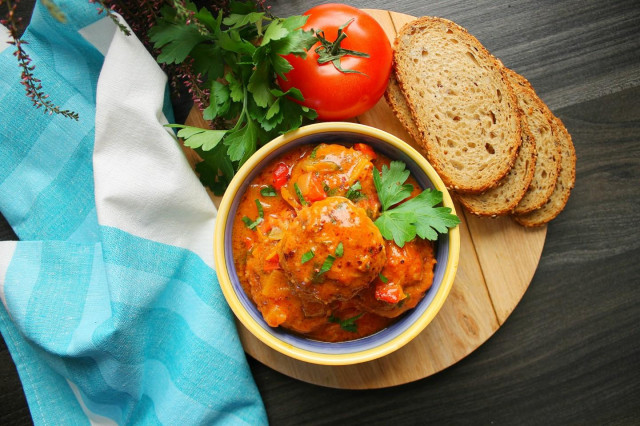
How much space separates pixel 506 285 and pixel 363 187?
1.00 meters

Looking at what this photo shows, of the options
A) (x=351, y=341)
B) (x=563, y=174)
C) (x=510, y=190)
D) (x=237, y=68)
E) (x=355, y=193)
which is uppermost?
(x=237, y=68)

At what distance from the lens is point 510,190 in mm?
2609

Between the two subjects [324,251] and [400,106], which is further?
[400,106]

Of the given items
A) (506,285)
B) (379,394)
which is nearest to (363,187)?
(506,285)

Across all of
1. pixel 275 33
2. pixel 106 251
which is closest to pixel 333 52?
pixel 275 33

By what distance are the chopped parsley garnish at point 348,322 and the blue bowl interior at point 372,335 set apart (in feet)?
0.21

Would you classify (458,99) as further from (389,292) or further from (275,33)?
(389,292)

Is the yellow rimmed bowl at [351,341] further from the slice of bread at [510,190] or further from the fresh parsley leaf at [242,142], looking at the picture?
the slice of bread at [510,190]

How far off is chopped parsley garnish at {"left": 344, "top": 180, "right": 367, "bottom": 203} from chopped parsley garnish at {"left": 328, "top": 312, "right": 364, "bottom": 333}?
0.52 meters

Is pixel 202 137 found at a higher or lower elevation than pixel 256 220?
higher

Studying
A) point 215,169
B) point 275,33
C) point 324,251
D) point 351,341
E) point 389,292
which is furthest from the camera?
point 215,169

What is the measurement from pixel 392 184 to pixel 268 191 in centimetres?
56

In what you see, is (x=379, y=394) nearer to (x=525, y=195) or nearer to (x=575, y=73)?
(x=525, y=195)

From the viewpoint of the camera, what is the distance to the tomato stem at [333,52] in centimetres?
226
